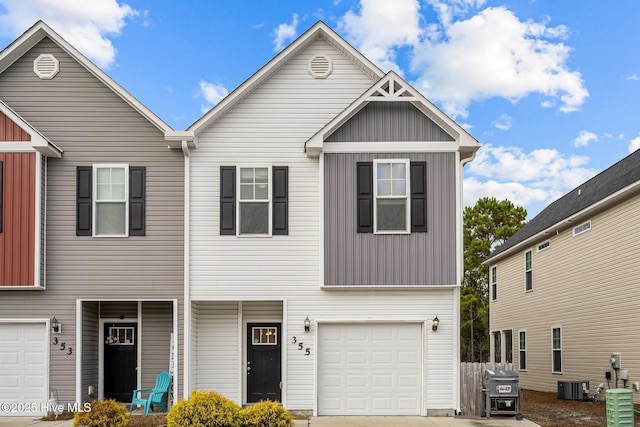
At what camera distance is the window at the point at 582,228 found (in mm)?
21172

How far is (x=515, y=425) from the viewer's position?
48.3 ft

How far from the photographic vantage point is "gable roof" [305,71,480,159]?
51.1 feet

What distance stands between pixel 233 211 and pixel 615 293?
1074 centimetres

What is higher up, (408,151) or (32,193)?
(408,151)

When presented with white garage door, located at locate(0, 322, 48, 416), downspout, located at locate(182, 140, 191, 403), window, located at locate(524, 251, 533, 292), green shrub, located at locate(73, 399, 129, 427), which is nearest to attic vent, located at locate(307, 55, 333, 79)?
downspout, located at locate(182, 140, 191, 403)

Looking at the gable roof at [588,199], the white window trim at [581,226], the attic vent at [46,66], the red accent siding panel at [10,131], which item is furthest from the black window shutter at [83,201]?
the white window trim at [581,226]

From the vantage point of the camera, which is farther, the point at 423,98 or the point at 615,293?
the point at 615,293

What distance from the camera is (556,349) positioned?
23844 millimetres

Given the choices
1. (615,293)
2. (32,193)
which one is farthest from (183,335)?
(615,293)

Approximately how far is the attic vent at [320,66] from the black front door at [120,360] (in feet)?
24.2

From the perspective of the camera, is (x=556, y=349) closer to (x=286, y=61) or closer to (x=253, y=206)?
(x=253, y=206)

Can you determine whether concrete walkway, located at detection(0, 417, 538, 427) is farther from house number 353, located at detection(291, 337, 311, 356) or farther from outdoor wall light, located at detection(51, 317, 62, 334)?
outdoor wall light, located at detection(51, 317, 62, 334)

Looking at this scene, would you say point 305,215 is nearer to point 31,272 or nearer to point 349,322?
point 349,322

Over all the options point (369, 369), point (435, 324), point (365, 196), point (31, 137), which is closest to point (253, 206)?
point (365, 196)
